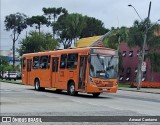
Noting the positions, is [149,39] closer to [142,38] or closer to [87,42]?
[142,38]

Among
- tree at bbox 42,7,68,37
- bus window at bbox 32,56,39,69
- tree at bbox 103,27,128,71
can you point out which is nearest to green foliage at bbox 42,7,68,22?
tree at bbox 42,7,68,37

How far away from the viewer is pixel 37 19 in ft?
363

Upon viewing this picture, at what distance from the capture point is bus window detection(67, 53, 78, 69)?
28.0m

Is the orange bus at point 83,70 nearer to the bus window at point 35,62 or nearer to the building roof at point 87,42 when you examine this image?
the bus window at point 35,62

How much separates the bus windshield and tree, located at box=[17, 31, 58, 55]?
60.8m

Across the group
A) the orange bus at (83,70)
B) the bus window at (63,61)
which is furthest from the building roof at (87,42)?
the bus window at (63,61)

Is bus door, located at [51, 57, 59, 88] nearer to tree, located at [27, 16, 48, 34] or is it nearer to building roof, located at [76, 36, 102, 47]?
building roof, located at [76, 36, 102, 47]

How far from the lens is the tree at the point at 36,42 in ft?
291

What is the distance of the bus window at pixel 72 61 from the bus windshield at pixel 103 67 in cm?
176

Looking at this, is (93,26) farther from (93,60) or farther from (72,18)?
(93,60)

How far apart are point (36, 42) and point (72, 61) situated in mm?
62076

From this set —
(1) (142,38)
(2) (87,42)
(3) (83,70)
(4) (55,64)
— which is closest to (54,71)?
(4) (55,64)

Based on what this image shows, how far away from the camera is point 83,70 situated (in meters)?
27.0

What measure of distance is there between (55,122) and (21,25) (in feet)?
326
